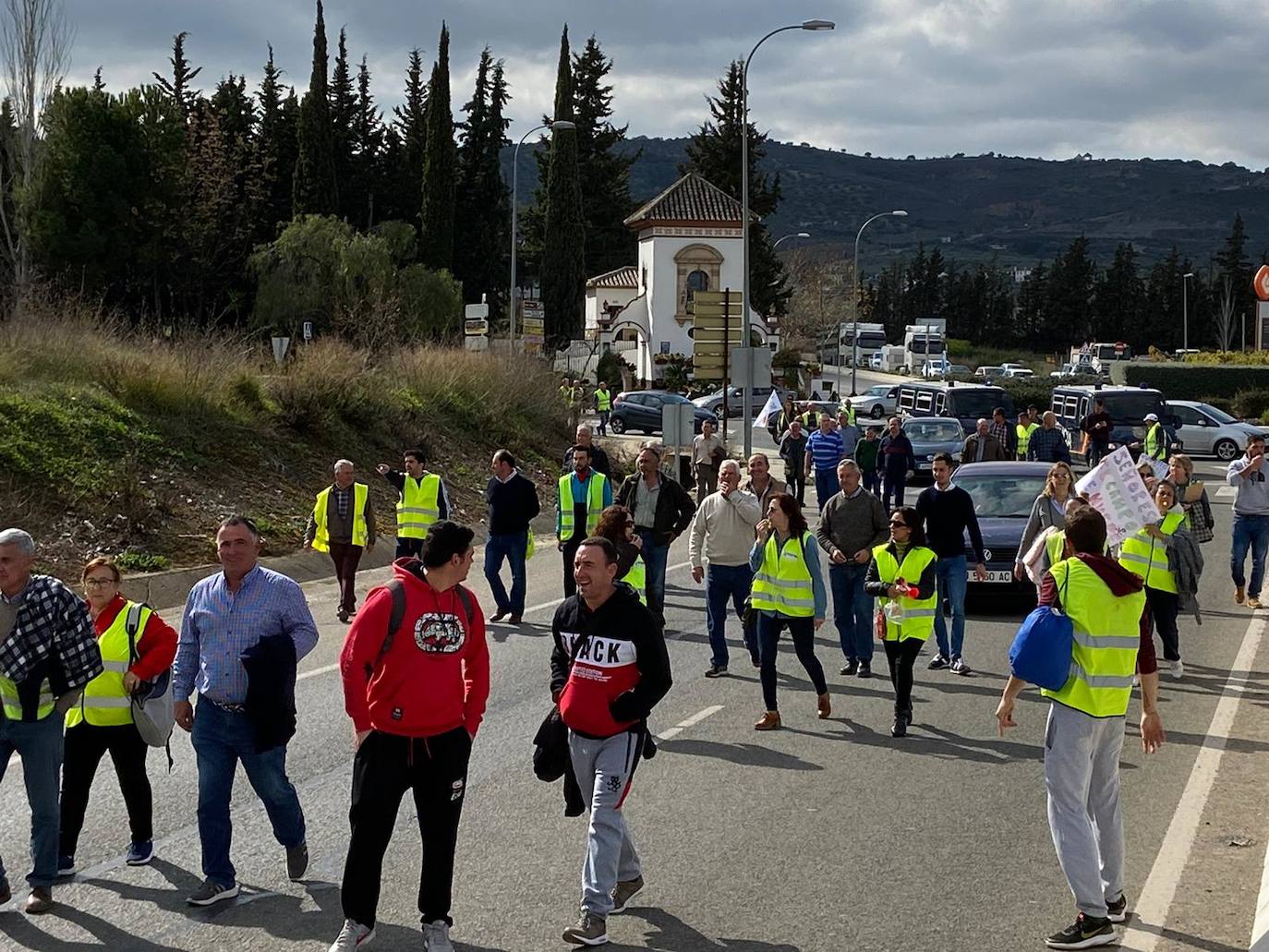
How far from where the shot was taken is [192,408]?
77.1 feet

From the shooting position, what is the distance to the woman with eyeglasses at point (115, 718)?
734 centimetres

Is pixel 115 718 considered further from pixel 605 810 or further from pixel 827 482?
pixel 827 482

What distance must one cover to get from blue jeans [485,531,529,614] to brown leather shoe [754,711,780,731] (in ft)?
18.0

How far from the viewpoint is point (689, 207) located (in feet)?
250

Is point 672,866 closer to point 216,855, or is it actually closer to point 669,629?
point 216,855

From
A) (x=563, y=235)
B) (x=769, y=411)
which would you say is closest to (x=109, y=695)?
(x=769, y=411)

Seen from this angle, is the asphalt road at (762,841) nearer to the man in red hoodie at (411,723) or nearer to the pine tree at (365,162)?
the man in red hoodie at (411,723)

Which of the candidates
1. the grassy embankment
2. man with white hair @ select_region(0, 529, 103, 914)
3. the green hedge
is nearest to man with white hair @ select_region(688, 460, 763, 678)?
man with white hair @ select_region(0, 529, 103, 914)

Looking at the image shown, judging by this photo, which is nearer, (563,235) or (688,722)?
(688,722)

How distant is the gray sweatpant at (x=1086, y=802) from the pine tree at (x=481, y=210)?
68.9m

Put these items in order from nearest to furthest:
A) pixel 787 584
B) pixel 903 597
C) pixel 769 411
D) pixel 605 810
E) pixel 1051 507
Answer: pixel 605 810
pixel 787 584
pixel 903 597
pixel 1051 507
pixel 769 411

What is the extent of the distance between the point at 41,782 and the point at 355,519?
8.48 metres

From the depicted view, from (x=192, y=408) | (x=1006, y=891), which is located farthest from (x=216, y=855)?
(x=192, y=408)

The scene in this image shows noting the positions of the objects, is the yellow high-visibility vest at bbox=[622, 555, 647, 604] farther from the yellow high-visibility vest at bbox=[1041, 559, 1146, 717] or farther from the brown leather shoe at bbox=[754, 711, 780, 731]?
the yellow high-visibility vest at bbox=[1041, 559, 1146, 717]
